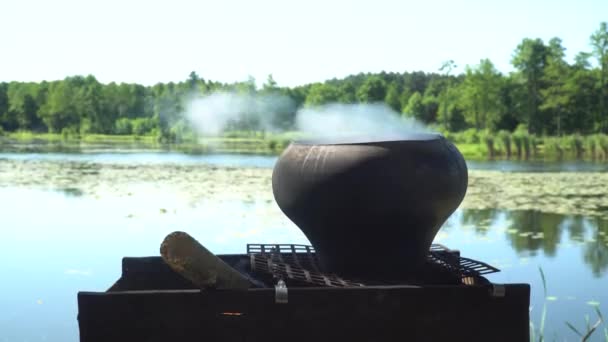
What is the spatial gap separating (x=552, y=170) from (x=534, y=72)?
1112 inches

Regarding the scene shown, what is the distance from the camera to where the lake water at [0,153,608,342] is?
5730 mm

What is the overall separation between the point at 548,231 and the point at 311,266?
7.01 meters

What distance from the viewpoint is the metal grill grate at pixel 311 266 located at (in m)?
3.03

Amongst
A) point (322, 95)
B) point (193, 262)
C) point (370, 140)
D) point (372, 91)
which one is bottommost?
point (193, 262)

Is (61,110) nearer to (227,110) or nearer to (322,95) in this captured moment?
(227,110)

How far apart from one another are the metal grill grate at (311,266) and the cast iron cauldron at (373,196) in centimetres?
17

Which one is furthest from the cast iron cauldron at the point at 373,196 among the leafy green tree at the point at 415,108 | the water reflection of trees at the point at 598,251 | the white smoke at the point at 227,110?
the white smoke at the point at 227,110

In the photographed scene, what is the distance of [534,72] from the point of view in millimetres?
46438

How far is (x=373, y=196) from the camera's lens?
9.73 ft

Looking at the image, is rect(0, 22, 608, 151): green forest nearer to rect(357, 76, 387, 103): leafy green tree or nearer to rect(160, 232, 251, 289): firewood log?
rect(357, 76, 387, 103): leafy green tree

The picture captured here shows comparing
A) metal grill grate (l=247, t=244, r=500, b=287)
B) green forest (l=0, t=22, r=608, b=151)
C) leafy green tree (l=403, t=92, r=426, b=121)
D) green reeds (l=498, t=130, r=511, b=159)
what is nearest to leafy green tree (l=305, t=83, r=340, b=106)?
green forest (l=0, t=22, r=608, b=151)

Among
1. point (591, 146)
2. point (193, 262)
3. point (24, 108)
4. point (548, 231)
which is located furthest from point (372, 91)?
point (24, 108)

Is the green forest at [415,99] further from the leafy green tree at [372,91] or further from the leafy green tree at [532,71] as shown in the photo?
the leafy green tree at [372,91]

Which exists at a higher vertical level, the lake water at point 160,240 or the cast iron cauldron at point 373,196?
the cast iron cauldron at point 373,196
